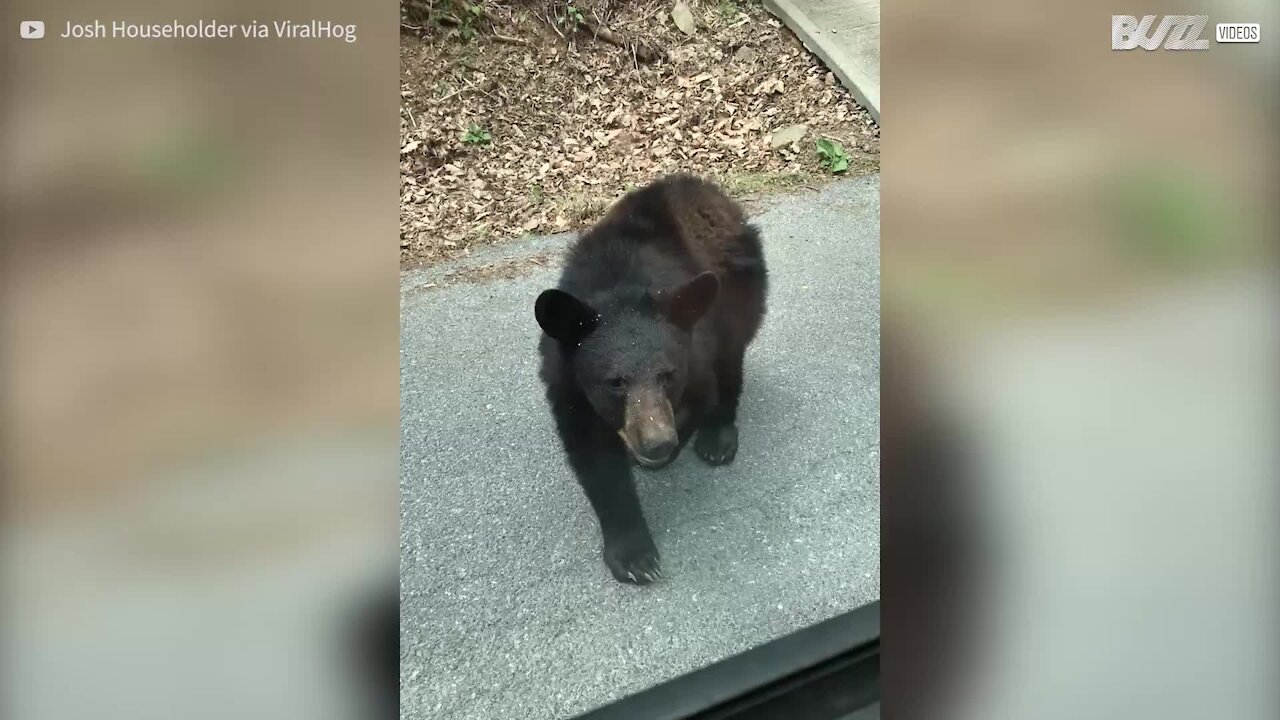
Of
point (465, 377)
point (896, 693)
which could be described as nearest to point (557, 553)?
point (465, 377)

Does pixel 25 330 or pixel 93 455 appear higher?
pixel 25 330

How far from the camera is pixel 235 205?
1191 mm

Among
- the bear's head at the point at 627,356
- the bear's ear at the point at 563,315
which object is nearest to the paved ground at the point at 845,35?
the bear's head at the point at 627,356

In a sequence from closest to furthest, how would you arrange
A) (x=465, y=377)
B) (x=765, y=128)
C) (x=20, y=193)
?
(x=20, y=193), (x=465, y=377), (x=765, y=128)

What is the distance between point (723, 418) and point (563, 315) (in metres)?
0.46

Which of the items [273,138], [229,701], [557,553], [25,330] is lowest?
[229,701]

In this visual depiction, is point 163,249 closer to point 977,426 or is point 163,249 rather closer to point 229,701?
point 229,701

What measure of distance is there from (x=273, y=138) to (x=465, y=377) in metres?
0.53

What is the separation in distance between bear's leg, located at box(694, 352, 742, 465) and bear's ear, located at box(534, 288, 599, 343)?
0.34 meters

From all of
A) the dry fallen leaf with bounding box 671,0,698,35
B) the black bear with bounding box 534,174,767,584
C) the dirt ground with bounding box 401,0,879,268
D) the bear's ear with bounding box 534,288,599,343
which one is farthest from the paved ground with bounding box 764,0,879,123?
the bear's ear with bounding box 534,288,599,343

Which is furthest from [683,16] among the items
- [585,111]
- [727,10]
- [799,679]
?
[799,679]

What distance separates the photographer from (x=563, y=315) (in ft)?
4.88

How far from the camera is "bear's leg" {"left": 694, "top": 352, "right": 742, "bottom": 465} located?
5.43 feet

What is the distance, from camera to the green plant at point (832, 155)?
157 cm
